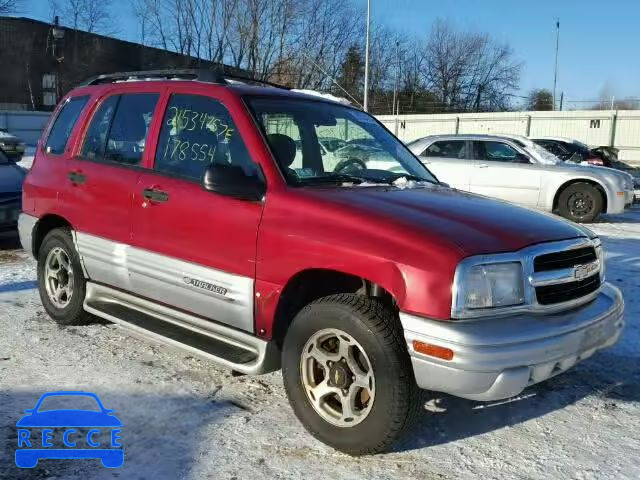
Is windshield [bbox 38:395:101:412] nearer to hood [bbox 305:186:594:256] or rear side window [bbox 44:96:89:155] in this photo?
hood [bbox 305:186:594:256]

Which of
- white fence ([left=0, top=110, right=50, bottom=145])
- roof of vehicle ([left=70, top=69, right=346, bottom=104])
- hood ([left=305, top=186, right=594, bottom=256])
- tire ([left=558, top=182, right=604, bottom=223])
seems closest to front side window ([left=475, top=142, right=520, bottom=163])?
tire ([left=558, top=182, right=604, bottom=223])

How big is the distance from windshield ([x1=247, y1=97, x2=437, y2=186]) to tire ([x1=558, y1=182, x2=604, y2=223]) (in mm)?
7650

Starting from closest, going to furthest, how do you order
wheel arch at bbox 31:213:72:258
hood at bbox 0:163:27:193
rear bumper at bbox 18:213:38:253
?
wheel arch at bbox 31:213:72:258 → rear bumper at bbox 18:213:38:253 → hood at bbox 0:163:27:193

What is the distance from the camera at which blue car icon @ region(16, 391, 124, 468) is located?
9.96ft

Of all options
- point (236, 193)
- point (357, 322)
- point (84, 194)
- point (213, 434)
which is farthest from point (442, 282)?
point (84, 194)

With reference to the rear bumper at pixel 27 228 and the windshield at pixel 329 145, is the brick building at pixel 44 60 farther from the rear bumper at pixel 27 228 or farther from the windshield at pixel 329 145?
the windshield at pixel 329 145

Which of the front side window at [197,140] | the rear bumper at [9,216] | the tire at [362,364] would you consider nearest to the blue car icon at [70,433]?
the tire at [362,364]

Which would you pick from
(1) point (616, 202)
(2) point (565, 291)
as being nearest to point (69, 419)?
(2) point (565, 291)

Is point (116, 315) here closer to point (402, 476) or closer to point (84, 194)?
point (84, 194)

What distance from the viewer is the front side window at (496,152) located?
11.5 meters

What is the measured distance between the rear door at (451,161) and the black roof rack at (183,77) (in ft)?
24.5

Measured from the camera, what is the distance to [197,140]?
12.9 feet

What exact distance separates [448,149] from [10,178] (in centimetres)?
757

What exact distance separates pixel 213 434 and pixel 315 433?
1.81 feet
